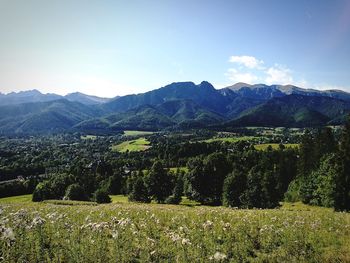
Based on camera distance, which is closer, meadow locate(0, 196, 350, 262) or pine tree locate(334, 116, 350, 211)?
meadow locate(0, 196, 350, 262)

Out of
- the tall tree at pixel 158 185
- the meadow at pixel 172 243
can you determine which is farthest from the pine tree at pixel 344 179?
the tall tree at pixel 158 185

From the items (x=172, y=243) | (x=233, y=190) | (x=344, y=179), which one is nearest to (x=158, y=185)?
(x=233, y=190)

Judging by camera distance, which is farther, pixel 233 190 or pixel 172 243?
pixel 233 190

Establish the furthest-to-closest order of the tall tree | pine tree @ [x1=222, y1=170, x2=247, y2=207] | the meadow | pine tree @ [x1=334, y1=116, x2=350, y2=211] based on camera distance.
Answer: the tall tree → pine tree @ [x1=222, y1=170, x2=247, y2=207] → pine tree @ [x1=334, y1=116, x2=350, y2=211] → the meadow

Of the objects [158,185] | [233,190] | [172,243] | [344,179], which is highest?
[172,243]

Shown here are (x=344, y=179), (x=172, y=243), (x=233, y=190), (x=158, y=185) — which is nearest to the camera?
(x=172, y=243)

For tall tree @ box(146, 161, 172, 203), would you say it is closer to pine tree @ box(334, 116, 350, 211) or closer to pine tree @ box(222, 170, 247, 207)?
pine tree @ box(222, 170, 247, 207)

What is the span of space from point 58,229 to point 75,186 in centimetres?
7959

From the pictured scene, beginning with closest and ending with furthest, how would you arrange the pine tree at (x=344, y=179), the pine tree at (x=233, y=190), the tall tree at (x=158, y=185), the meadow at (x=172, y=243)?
the meadow at (x=172, y=243) → the pine tree at (x=344, y=179) → the pine tree at (x=233, y=190) → the tall tree at (x=158, y=185)

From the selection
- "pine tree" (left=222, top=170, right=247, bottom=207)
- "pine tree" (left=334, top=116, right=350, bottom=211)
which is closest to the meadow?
"pine tree" (left=334, top=116, right=350, bottom=211)

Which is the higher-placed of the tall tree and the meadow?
the meadow

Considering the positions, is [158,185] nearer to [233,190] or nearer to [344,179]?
[233,190]

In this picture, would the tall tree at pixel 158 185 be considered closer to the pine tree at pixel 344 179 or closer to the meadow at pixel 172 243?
the pine tree at pixel 344 179

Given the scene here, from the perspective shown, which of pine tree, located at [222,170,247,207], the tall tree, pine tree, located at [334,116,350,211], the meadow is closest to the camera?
the meadow
